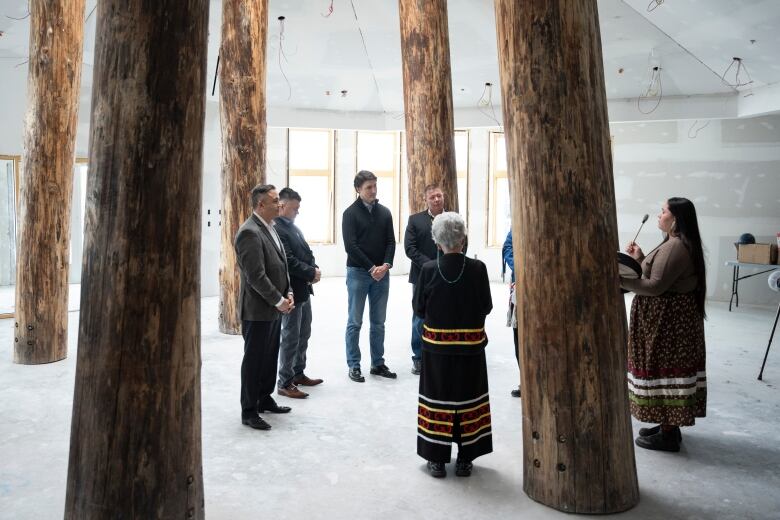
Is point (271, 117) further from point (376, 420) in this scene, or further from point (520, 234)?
point (520, 234)

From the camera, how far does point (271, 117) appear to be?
11219mm

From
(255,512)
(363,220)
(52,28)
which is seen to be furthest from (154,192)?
(52,28)

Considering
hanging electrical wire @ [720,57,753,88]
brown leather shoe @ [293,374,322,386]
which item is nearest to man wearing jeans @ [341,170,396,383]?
brown leather shoe @ [293,374,322,386]

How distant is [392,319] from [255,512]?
5.33m

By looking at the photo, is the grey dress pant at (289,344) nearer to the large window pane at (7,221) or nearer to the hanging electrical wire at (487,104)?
the large window pane at (7,221)

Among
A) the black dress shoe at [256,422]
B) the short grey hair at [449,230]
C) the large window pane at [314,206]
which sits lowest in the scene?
the black dress shoe at [256,422]

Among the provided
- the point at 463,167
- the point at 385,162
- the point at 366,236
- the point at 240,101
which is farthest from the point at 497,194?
the point at 366,236

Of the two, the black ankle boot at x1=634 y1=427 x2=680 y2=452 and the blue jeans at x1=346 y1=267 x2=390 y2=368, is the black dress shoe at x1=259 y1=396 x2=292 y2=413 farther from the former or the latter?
the black ankle boot at x1=634 y1=427 x2=680 y2=452

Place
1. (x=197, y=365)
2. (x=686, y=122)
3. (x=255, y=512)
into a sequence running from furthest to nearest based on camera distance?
(x=686, y=122), (x=255, y=512), (x=197, y=365)

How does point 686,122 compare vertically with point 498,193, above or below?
above

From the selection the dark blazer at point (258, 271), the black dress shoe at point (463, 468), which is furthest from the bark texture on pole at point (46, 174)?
the black dress shoe at point (463, 468)

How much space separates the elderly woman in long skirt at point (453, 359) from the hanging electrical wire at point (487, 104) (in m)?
7.79

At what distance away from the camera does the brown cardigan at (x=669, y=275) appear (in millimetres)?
3650

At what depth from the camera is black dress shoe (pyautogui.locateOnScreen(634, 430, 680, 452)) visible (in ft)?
12.5
